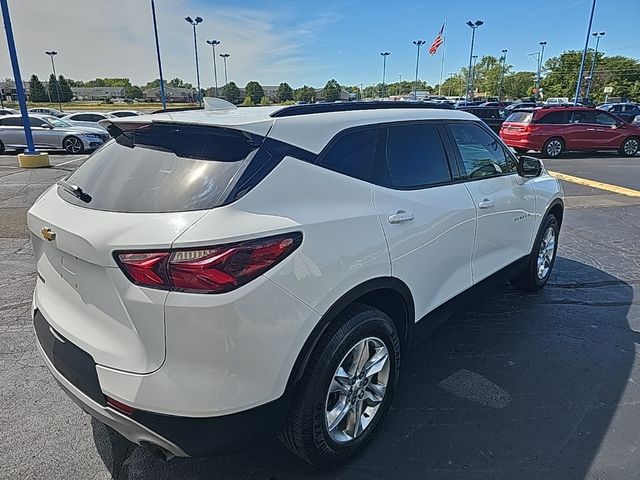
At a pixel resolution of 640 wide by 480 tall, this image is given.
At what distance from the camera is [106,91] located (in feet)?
376

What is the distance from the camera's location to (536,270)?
4.33 m

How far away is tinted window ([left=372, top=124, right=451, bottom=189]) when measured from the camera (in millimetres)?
2537

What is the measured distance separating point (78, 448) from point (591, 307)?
4.18 metres

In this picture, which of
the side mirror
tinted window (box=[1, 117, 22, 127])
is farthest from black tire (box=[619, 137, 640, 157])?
tinted window (box=[1, 117, 22, 127])

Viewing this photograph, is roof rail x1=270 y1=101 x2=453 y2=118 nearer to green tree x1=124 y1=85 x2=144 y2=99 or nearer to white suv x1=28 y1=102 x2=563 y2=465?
white suv x1=28 y1=102 x2=563 y2=465

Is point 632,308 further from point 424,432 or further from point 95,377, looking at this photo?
point 95,377

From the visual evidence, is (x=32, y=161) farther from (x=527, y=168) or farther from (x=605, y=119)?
(x=605, y=119)

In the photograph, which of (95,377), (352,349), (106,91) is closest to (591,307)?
(352,349)

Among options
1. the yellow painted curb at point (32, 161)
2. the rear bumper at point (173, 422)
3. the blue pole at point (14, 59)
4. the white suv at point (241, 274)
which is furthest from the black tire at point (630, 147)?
the blue pole at point (14, 59)

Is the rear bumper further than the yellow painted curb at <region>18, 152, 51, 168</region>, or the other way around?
the yellow painted curb at <region>18, 152, 51, 168</region>

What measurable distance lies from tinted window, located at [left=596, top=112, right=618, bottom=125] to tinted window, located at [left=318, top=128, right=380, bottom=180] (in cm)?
1729

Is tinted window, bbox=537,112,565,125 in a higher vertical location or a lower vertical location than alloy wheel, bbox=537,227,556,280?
higher

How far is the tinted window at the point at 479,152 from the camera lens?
3261 millimetres

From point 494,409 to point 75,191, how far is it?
262 centimetres
